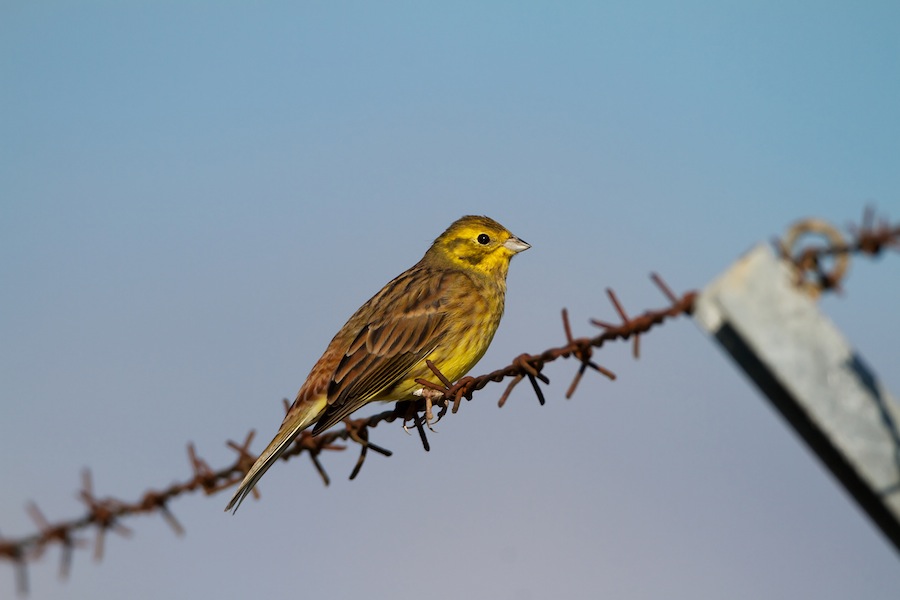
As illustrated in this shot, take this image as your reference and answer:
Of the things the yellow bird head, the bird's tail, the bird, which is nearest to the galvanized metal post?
the bird's tail

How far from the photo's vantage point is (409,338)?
295 inches

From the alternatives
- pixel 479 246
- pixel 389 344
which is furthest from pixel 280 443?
pixel 479 246

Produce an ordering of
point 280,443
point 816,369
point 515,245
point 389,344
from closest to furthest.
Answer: point 816,369, point 280,443, point 389,344, point 515,245

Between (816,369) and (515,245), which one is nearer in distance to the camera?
(816,369)

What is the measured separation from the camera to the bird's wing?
696 cm

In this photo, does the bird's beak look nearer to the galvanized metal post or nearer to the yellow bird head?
the yellow bird head

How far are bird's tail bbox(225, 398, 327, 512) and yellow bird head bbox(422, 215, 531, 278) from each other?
190cm

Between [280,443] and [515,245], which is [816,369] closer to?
[280,443]

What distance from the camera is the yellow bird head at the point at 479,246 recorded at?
851cm

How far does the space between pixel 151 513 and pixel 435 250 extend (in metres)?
4.48

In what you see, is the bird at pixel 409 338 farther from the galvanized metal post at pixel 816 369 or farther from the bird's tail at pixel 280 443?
the galvanized metal post at pixel 816 369

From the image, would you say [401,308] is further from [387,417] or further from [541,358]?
[541,358]

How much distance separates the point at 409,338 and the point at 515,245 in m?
1.48

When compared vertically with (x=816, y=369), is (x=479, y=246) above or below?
above
